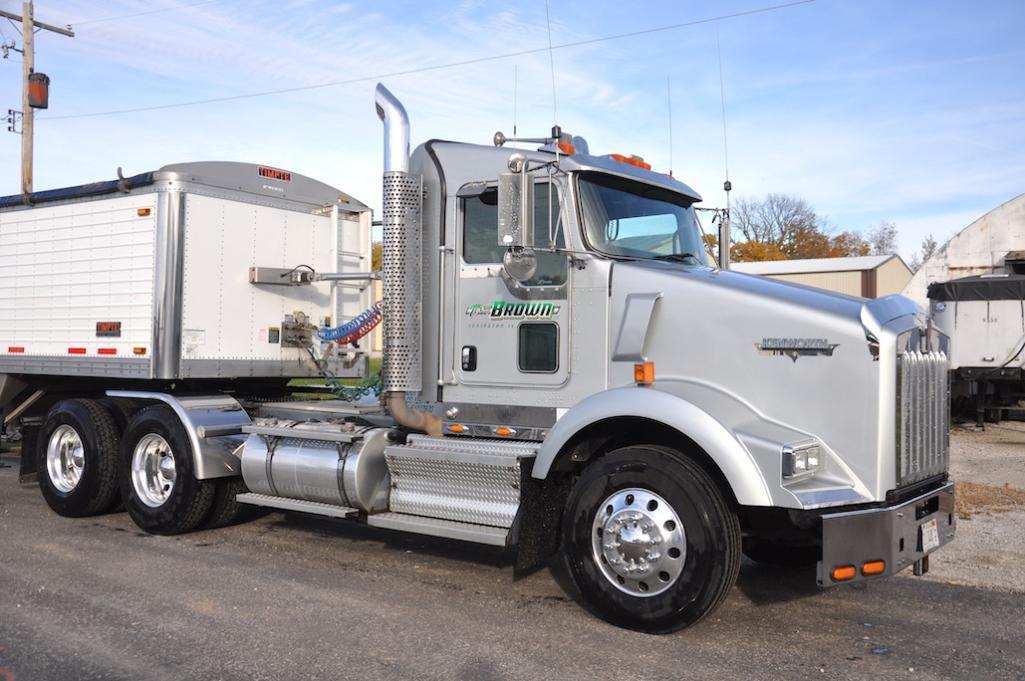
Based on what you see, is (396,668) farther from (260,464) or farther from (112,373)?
(112,373)

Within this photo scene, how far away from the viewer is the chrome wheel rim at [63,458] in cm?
854

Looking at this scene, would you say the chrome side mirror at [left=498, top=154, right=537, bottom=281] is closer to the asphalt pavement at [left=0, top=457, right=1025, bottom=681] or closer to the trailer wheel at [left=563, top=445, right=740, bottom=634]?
the trailer wheel at [left=563, top=445, right=740, bottom=634]

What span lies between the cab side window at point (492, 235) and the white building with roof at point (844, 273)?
24.6 m

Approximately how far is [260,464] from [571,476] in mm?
2753

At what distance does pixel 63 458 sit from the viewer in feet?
28.5

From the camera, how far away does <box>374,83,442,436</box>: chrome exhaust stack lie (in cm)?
642

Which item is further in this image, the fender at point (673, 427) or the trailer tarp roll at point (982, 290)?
the trailer tarp roll at point (982, 290)

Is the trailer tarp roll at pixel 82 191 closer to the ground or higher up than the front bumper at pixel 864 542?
higher up

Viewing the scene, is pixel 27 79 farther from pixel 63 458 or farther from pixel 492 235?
pixel 492 235

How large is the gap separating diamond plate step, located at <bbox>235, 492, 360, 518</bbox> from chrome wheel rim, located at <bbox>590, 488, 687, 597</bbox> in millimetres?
2116

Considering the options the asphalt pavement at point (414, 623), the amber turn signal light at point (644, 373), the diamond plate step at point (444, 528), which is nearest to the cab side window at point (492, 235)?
the amber turn signal light at point (644, 373)

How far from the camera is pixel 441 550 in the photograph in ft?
23.8

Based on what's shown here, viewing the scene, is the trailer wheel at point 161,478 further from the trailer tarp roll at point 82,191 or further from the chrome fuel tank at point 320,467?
the trailer tarp roll at point 82,191

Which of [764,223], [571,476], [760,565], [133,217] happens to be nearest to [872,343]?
[571,476]
